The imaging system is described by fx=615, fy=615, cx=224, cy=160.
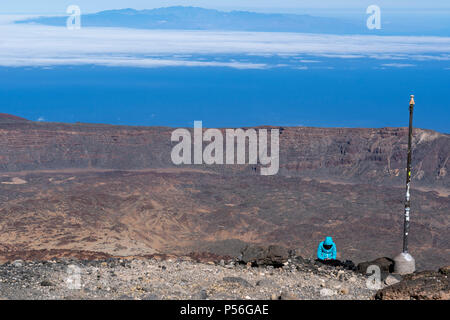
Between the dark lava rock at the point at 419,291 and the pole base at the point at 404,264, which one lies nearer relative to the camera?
the dark lava rock at the point at 419,291

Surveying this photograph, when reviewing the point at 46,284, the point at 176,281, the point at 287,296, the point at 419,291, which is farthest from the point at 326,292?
the point at 46,284

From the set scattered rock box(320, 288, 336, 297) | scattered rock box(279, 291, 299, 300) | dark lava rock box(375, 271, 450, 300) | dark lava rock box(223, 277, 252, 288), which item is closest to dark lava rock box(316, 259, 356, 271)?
scattered rock box(320, 288, 336, 297)

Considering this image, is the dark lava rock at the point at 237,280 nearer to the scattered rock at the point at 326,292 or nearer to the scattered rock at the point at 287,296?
the scattered rock at the point at 287,296

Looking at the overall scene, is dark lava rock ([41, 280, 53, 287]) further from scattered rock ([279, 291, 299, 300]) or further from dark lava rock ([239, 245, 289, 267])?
dark lava rock ([239, 245, 289, 267])

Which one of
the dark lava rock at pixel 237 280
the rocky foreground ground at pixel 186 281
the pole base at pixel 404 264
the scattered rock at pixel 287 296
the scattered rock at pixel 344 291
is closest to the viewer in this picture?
the scattered rock at pixel 287 296

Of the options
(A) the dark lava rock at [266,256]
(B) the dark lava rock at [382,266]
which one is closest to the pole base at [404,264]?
(B) the dark lava rock at [382,266]
